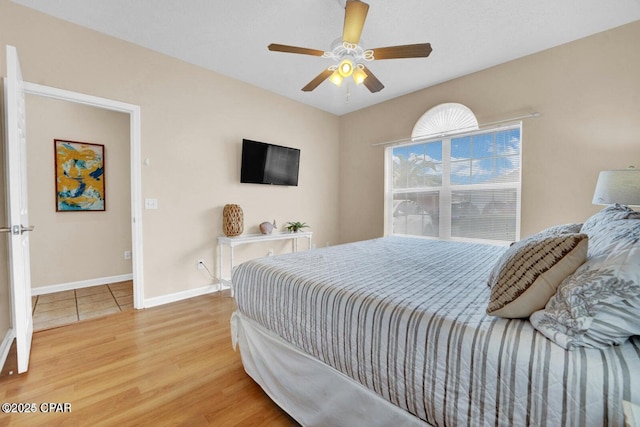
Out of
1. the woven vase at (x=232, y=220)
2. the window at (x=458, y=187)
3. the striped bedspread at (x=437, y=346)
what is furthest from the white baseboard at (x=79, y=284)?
the window at (x=458, y=187)

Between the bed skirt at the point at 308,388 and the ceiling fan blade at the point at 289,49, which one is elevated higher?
the ceiling fan blade at the point at 289,49

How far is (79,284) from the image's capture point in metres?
3.56

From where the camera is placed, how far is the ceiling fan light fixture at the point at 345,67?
6.68ft

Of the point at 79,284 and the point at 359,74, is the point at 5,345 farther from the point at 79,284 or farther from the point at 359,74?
the point at 359,74

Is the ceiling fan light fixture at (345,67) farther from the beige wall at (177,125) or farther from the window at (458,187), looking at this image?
the window at (458,187)

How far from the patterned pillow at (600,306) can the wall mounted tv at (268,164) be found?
10.9 ft

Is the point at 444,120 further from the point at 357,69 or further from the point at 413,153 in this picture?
the point at 357,69

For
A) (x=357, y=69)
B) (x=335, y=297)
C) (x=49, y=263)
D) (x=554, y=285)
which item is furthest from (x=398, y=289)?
(x=49, y=263)

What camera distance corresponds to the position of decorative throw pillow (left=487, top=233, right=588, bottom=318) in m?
0.90

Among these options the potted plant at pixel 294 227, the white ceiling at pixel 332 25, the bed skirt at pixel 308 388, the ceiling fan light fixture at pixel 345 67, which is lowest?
the bed skirt at pixel 308 388

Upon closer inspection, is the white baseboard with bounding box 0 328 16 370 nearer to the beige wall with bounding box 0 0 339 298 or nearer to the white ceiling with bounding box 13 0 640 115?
the beige wall with bounding box 0 0 339 298

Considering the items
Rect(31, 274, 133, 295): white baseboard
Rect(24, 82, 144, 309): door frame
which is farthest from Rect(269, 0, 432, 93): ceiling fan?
Rect(31, 274, 133, 295): white baseboard

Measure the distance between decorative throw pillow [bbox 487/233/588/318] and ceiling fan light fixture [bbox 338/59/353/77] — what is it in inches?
67.4

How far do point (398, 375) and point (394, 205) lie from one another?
3.37m
